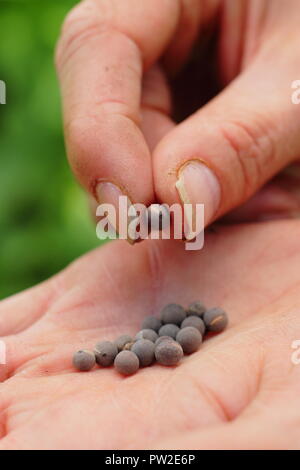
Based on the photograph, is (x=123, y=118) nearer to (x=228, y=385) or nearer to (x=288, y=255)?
(x=288, y=255)

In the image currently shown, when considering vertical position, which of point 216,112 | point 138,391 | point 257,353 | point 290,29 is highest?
point 290,29

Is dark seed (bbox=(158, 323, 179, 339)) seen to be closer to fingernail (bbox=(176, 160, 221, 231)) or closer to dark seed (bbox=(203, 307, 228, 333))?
dark seed (bbox=(203, 307, 228, 333))

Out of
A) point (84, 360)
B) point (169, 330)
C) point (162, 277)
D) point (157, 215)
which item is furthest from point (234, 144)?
point (84, 360)

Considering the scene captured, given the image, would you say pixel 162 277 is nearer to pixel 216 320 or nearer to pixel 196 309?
pixel 196 309

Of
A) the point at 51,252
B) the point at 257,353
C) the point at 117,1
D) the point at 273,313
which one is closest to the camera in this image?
the point at 257,353

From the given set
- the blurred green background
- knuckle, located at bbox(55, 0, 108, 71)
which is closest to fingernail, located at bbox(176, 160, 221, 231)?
knuckle, located at bbox(55, 0, 108, 71)

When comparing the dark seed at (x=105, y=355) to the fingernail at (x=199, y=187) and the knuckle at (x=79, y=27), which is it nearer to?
the fingernail at (x=199, y=187)

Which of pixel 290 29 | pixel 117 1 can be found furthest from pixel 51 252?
pixel 290 29
